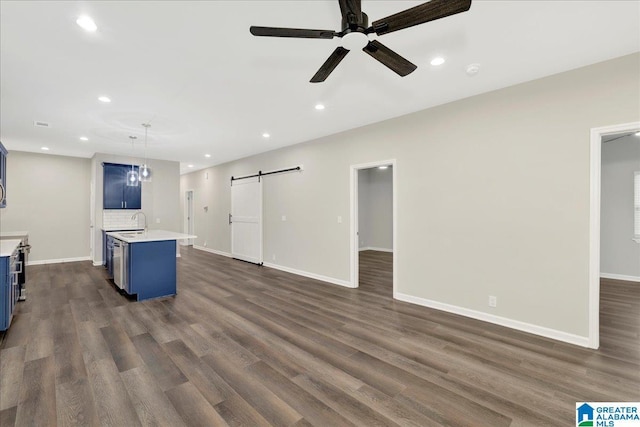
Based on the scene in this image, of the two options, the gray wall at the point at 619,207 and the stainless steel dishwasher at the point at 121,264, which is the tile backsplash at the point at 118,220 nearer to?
the stainless steel dishwasher at the point at 121,264

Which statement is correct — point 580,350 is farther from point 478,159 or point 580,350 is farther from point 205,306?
point 205,306

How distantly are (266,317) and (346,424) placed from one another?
198 cm

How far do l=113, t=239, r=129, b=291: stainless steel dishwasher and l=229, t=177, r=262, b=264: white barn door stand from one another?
289 cm

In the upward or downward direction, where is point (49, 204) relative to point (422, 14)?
downward

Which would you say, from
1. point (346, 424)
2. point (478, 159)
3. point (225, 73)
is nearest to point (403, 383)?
point (346, 424)

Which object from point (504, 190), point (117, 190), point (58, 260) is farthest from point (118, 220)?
point (504, 190)

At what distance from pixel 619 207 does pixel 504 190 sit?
4.00 m

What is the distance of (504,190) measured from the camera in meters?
3.30

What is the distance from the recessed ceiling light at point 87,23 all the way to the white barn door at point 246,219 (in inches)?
187

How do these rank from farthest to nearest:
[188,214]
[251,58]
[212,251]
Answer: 1. [188,214]
2. [212,251]
3. [251,58]

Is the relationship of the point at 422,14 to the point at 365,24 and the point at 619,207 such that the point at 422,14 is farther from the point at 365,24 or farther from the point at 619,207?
the point at 619,207

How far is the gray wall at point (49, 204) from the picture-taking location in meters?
6.66

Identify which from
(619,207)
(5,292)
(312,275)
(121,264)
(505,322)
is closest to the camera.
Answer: (5,292)

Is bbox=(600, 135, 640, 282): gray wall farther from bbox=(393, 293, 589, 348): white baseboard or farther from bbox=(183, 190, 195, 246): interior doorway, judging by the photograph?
bbox=(183, 190, 195, 246): interior doorway
